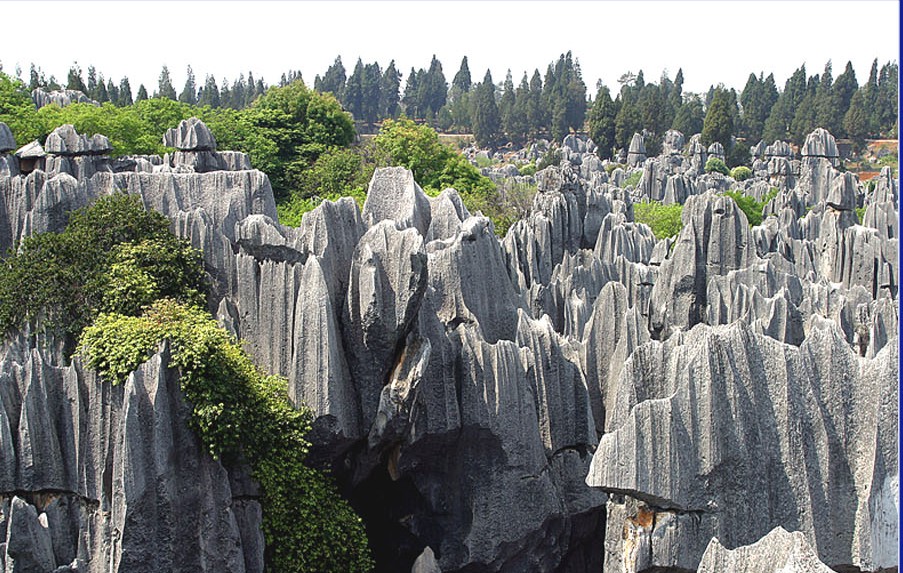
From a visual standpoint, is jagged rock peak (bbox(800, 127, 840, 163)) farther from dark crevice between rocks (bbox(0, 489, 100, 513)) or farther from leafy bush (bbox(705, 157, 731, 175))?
dark crevice between rocks (bbox(0, 489, 100, 513))

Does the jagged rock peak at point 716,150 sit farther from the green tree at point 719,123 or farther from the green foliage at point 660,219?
the green foliage at point 660,219

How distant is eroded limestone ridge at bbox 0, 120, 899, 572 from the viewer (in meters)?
10.3

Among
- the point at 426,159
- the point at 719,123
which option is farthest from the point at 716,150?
the point at 426,159

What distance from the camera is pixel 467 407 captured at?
1397 cm

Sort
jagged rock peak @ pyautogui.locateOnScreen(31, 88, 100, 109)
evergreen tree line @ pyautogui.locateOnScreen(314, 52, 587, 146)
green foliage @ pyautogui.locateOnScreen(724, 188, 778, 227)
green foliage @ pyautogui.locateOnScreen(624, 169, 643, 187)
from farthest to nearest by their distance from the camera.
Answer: evergreen tree line @ pyautogui.locateOnScreen(314, 52, 587, 146)
green foliage @ pyautogui.locateOnScreen(624, 169, 643, 187)
jagged rock peak @ pyautogui.locateOnScreen(31, 88, 100, 109)
green foliage @ pyautogui.locateOnScreen(724, 188, 778, 227)

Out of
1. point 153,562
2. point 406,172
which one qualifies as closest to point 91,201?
point 406,172

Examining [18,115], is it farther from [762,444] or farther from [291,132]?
[762,444]

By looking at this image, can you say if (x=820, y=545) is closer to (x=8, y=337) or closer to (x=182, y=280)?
(x=182, y=280)

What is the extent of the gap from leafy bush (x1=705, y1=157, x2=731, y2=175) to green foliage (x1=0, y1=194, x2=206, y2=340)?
214ft

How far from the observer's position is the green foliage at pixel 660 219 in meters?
44.9

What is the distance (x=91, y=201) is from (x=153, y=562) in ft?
29.7

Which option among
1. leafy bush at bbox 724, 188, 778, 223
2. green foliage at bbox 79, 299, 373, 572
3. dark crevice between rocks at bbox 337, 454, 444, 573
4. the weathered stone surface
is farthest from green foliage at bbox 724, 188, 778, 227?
the weathered stone surface

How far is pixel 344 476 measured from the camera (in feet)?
47.9

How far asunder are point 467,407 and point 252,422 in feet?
10.4
